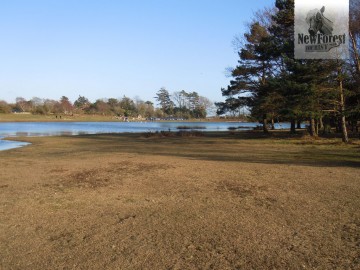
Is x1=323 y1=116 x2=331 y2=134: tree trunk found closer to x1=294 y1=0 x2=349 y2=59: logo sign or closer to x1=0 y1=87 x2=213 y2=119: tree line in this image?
x1=294 y1=0 x2=349 y2=59: logo sign

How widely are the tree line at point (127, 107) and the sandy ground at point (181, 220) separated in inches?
3839

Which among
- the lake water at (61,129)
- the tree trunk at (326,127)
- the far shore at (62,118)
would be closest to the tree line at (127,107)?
the far shore at (62,118)

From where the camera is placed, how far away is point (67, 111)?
104 metres

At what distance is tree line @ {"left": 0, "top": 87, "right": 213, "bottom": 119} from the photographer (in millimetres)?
106506

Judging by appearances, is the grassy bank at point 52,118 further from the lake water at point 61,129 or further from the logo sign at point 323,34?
the logo sign at point 323,34

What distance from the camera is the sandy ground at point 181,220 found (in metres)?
3.47

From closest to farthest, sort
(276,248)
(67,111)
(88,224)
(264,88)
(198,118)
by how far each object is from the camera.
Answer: (276,248), (88,224), (264,88), (67,111), (198,118)

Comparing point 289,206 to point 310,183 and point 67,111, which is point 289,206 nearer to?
point 310,183

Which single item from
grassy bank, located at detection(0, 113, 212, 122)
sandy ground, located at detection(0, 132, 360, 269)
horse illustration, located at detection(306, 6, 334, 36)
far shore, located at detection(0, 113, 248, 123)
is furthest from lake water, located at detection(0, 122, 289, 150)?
far shore, located at detection(0, 113, 248, 123)

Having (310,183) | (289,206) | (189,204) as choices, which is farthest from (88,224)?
(310,183)

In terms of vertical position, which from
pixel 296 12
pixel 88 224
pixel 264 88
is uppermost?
pixel 296 12

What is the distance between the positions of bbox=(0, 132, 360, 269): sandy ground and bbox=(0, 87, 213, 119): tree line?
97519 mm

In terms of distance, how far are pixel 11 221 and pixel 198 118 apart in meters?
113

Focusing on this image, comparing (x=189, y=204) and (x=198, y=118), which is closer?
(x=189, y=204)
